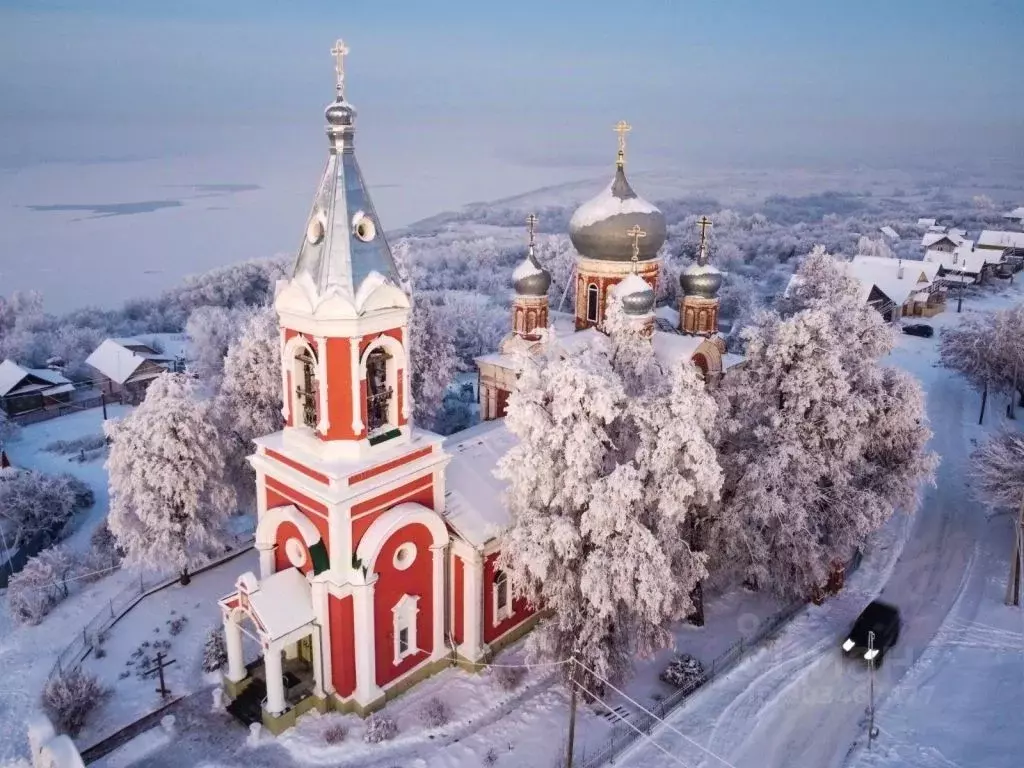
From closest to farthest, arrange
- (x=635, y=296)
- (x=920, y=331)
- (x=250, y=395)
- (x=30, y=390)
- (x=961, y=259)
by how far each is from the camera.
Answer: (x=635, y=296) < (x=250, y=395) < (x=30, y=390) < (x=920, y=331) < (x=961, y=259)

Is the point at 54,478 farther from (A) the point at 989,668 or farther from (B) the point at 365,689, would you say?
(A) the point at 989,668

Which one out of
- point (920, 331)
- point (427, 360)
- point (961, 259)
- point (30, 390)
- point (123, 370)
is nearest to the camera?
point (427, 360)

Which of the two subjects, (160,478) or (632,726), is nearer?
(632,726)

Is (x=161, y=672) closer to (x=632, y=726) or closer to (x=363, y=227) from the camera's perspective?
(x=632, y=726)

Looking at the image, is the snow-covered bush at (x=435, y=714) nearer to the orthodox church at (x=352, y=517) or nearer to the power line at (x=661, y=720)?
the orthodox church at (x=352, y=517)

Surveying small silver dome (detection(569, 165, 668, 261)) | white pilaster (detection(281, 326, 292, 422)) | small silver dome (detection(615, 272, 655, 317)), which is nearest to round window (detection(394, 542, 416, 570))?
white pilaster (detection(281, 326, 292, 422))

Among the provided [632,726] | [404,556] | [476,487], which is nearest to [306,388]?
[404,556]

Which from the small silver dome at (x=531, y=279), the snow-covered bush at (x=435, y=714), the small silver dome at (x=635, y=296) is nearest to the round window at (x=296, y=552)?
the snow-covered bush at (x=435, y=714)
